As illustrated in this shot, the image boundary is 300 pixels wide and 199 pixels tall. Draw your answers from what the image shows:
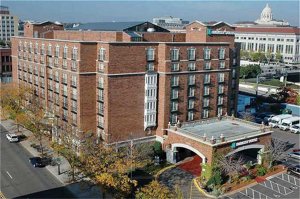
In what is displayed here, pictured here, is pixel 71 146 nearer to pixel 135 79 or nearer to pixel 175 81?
pixel 135 79

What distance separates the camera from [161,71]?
162 ft

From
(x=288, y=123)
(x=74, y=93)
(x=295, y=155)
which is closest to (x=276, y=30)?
(x=288, y=123)

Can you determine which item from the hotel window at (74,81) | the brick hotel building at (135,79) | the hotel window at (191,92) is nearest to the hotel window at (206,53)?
the brick hotel building at (135,79)

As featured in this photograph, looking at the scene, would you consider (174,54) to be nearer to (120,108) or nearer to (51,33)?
(120,108)

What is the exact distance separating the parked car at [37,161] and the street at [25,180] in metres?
0.47

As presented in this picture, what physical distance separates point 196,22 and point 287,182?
26371 millimetres

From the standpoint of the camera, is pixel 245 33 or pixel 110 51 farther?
pixel 245 33

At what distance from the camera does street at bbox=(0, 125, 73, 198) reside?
3959 centimetres

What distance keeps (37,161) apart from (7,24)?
6498 inches

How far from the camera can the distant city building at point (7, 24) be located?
634 ft

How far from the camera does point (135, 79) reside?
47.9 metres

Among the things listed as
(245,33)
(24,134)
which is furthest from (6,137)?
(245,33)

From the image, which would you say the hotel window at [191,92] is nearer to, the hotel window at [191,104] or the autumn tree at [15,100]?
the hotel window at [191,104]

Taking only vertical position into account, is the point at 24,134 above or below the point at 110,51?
below
